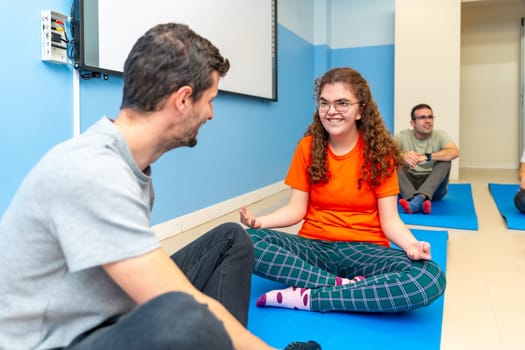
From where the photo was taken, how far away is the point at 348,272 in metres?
1.89

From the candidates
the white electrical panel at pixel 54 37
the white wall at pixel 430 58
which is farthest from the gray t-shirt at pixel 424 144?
the white electrical panel at pixel 54 37

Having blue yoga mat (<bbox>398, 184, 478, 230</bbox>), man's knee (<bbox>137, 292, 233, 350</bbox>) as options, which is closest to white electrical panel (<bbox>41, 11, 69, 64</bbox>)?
man's knee (<bbox>137, 292, 233, 350</bbox>)

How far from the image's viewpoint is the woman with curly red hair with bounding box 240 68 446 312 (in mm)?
1701

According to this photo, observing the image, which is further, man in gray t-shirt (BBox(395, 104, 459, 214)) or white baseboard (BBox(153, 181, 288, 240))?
man in gray t-shirt (BBox(395, 104, 459, 214))

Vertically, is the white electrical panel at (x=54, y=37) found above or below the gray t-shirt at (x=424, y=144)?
above

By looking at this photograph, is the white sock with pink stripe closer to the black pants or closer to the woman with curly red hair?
the woman with curly red hair

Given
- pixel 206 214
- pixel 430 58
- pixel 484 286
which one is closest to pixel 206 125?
pixel 206 214

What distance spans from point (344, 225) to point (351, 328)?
44cm

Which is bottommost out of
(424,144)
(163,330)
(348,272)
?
(348,272)

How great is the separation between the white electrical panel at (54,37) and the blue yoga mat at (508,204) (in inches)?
117

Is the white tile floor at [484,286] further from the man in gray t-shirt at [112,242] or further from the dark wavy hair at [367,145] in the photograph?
the man in gray t-shirt at [112,242]

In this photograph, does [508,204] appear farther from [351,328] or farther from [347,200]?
[351,328]

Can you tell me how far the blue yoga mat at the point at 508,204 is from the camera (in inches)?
130

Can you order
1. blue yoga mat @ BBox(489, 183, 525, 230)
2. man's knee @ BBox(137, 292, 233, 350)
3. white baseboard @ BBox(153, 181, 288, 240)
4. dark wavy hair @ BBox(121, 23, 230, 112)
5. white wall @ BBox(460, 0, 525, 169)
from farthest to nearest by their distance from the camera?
white wall @ BBox(460, 0, 525, 169)
blue yoga mat @ BBox(489, 183, 525, 230)
white baseboard @ BBox(153, 181, 288, 240)
dark wavy hair @ BBox(121, 23, 230, 112)
man's knee @ BBox(137, 292, 233, 350)
